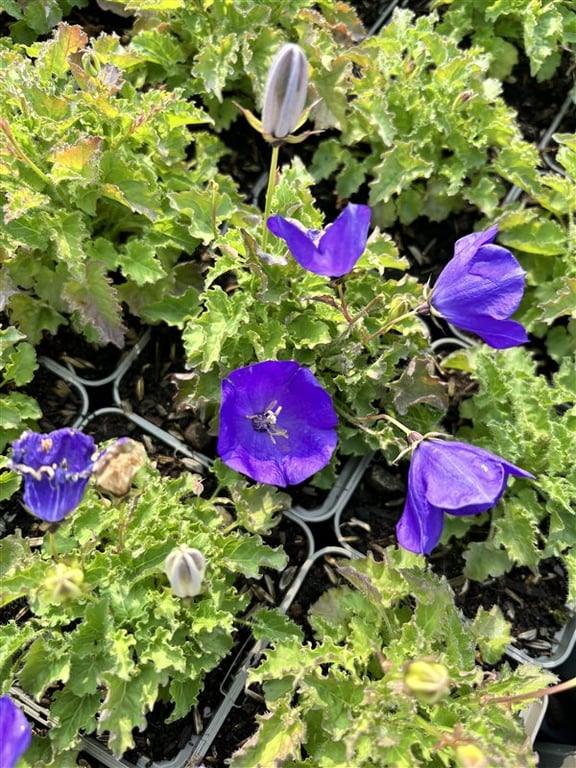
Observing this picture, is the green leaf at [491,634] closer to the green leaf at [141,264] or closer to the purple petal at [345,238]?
the purple petal at [345,238]

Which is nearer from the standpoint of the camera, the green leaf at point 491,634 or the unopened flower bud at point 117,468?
the unopened flower bud at point 117,468

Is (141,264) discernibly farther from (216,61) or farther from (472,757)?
(472,757)

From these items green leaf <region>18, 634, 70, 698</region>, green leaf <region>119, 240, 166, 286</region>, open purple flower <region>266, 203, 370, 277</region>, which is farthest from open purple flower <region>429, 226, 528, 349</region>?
green leaf <region>18, 634, 70, 698</region>

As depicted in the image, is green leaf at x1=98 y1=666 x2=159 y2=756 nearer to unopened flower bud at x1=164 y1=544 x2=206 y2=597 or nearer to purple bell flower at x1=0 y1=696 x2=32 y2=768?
purple bell flower at x1=0 y1=696 x2=32 y2=768

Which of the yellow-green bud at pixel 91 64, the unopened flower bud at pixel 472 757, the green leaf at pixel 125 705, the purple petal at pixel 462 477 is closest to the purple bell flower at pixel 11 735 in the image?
the green leaf at pixel 125 705

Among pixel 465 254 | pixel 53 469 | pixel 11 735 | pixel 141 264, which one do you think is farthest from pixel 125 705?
pixel 465 254

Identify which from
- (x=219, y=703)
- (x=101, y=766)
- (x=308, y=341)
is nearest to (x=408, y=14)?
(x=308, y=341)
